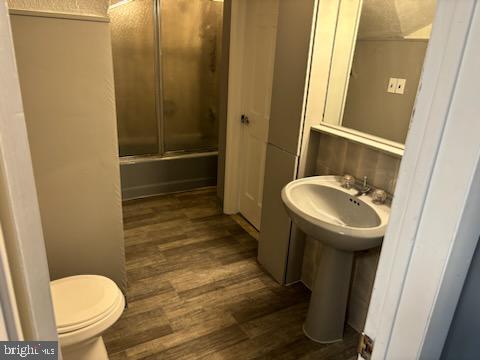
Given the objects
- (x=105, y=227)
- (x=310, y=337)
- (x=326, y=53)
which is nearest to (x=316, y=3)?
(x=326, y=53)

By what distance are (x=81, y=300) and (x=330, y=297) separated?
126 cm

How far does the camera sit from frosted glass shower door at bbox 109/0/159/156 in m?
3.25

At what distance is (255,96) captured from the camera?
293cm

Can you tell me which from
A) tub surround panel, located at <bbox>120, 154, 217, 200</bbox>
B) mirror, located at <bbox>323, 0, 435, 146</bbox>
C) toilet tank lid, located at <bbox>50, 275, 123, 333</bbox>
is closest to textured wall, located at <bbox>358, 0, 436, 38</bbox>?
mirror, located at <bbox>323, 0, 435, 146</bbox>

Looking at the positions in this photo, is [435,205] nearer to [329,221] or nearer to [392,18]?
[329,221]

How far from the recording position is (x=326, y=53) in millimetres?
1956

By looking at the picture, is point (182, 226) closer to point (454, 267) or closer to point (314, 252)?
point (314, 252)

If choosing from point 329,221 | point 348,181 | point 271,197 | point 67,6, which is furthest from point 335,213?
point 67,6

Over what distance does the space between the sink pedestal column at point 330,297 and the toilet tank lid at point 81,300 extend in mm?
1059

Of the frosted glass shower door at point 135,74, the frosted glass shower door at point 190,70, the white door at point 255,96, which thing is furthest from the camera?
the frosted glass shower door at point 190,70

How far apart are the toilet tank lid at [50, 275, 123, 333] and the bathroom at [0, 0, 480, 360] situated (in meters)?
0.01

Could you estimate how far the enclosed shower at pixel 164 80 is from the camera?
10.9 ft

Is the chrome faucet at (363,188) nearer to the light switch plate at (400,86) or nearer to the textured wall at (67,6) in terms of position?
the light switch plate at (400,86)

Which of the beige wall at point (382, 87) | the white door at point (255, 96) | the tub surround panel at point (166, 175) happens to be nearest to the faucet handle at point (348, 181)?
the beige wall at point (382, 87)
